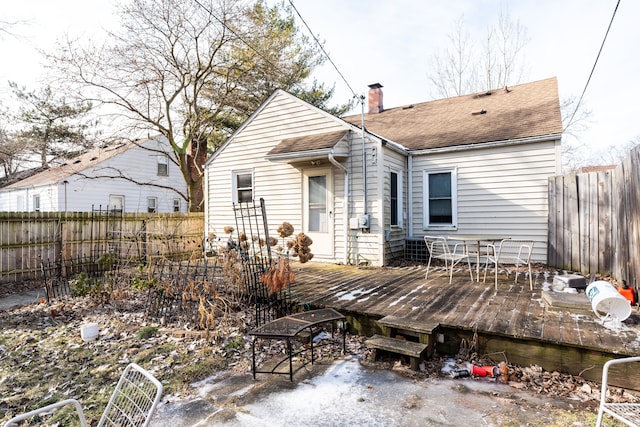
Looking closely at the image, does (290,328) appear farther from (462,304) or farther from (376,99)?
(376,99)

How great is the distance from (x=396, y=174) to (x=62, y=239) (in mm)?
8394

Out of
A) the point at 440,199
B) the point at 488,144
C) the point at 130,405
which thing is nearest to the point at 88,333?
the point at 130,405

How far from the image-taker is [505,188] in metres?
7.55

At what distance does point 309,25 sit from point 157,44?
6.32m

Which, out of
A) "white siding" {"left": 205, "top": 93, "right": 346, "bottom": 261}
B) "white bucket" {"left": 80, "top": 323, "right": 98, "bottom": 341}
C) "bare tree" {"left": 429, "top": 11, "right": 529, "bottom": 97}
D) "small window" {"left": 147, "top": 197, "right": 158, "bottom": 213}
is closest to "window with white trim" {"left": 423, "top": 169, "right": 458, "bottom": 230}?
"white siding" {"left": 205, "top": 93, "right": 346, "bottom": 261}

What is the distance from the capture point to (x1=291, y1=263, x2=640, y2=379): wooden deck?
296 cm

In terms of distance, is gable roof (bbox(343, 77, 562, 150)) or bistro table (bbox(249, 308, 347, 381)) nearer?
bistro table (bbox(249, 308, 347, 381))

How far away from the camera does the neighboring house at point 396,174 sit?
7.33m

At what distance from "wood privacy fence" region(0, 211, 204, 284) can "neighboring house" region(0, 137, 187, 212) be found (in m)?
4.78

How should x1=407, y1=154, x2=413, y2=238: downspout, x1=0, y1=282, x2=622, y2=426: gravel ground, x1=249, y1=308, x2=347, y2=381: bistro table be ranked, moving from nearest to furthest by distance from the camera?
x1=0, y1=282, x2=622, y2=426: gravel ground
x1=249, y1=308, x2=347, y2=381: bistro table
x1=407, y1=154, x2=413, y2=238: downspout

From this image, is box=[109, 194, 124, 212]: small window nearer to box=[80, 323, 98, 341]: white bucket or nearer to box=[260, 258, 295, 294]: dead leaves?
box=[80, 323, 98, 341]: white bucket

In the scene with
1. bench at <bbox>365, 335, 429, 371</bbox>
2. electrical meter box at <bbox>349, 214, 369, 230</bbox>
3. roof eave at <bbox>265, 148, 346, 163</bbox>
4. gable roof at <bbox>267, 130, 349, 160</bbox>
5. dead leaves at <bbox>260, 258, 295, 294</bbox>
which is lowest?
bench at <bbox>365, 335, 429, 371</bbox>

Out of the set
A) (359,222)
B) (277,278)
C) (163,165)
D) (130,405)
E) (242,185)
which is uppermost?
(163,165)

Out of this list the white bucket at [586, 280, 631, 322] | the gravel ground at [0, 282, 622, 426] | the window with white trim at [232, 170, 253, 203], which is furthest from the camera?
the window with white trim at [232, 170, 253, 203]
